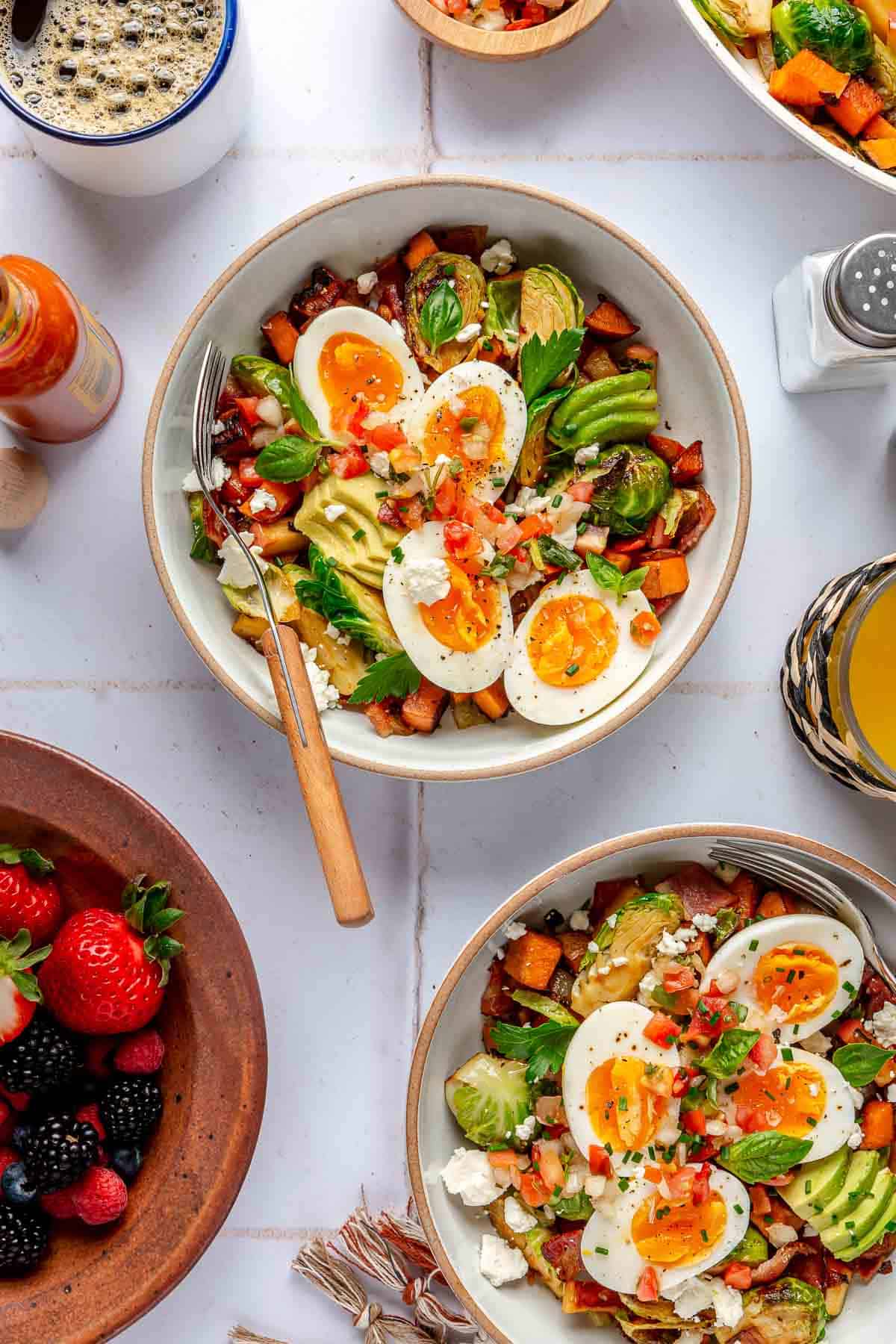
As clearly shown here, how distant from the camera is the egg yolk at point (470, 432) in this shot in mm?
1794

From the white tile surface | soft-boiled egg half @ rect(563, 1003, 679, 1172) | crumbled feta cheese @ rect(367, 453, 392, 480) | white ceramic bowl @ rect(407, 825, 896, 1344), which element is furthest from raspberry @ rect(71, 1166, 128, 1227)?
crumbled feta cheese @ rect(367, 453, 392, 480)

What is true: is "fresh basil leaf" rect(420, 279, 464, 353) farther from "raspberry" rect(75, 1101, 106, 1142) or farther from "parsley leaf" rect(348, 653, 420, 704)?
"raspberry" rect(75, 1101, 106, 1142)

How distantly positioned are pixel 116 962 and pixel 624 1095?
29.6 inches

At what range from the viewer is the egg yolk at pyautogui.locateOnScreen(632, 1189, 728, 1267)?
1776 millimetres

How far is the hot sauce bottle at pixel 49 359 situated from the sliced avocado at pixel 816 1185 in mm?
1576

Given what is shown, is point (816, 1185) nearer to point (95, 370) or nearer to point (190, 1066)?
point (190, 1066)

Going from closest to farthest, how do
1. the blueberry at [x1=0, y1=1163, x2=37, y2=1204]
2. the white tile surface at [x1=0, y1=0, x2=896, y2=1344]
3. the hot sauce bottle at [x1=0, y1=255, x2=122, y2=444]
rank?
the hot sauce bottle at [x1=0, y1=255, x2=122, y2=444], the blueberry at [x1=0, y1=1163, x2=37, y2=1204], the white tile surface at [x1=0, y1=0, x2=896, y2=1344]

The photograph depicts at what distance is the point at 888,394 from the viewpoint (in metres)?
2.00

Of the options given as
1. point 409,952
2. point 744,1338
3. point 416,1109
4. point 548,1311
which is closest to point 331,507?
point 409,952

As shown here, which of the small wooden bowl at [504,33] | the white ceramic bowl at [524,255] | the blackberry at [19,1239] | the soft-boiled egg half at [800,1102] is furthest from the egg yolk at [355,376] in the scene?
the blackberry at [19,1239]

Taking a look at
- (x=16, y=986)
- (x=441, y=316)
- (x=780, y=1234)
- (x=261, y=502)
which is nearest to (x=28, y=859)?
(x=16, y=986)

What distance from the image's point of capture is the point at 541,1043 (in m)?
1.81

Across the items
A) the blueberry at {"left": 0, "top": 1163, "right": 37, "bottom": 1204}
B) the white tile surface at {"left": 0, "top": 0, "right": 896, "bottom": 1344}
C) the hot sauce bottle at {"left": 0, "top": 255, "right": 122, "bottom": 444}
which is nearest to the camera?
the hot sauce bottle at {"left": 0, "top": 255, "right": 122, "bottom": 444}

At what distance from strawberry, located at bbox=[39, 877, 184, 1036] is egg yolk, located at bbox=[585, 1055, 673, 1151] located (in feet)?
2.08
